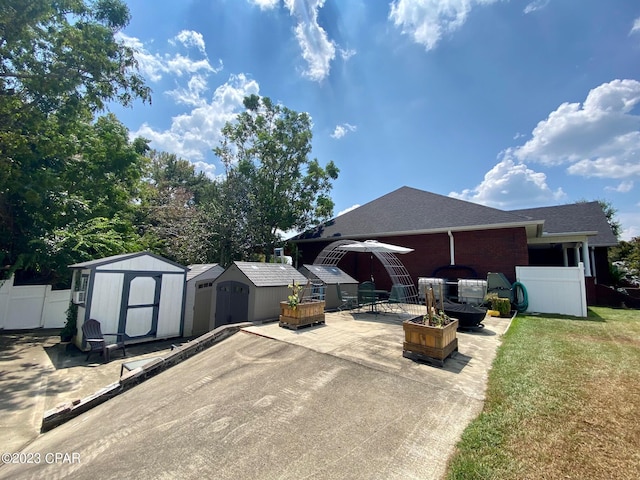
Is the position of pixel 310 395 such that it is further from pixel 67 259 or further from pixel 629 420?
pixel 67 259

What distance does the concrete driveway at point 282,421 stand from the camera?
8.68 feet

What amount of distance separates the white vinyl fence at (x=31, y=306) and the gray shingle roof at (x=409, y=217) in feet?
39.3

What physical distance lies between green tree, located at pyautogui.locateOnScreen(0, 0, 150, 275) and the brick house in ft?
38.6

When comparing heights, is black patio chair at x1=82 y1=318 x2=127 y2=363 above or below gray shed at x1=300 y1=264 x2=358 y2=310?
below

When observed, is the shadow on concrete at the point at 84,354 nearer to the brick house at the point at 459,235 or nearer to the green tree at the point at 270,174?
the green tree at the point at 270,174

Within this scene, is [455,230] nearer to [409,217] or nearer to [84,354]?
[409,217]

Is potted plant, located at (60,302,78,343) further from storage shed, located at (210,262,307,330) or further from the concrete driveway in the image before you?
the concrete driveway

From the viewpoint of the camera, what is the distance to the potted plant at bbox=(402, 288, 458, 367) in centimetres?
457

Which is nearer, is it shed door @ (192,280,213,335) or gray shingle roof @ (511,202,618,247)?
shed door @ (192,280,213,335)

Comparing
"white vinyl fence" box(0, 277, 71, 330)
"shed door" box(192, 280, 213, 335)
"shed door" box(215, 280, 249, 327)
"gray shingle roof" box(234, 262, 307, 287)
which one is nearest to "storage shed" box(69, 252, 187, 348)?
"shed door" box(192, 280, 213, 335)

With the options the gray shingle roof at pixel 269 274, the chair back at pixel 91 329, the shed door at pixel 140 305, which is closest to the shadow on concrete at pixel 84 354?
the shed door at pixel 140 305

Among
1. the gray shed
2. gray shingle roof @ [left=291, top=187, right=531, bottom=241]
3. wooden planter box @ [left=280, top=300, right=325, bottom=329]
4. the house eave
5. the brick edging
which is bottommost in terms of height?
the brick edging

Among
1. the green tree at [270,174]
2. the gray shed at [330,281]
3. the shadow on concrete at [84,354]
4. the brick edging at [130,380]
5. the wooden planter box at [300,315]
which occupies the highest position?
the green tree at [270,174]

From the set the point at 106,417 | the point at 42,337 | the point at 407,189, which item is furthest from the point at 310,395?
the point at 407,189
